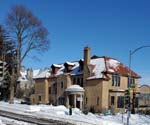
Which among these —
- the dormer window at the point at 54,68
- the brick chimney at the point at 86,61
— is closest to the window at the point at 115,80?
the brick chimney at the point at 86,61

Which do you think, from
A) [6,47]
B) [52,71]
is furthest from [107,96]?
[6,47]

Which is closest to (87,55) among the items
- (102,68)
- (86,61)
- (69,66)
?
(86,61)

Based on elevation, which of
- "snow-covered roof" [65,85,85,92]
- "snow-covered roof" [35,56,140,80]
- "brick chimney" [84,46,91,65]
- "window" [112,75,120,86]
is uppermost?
"brick chimney" [84,46,91,65]

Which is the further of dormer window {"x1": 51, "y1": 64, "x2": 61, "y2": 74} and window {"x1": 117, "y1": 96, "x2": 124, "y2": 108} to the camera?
dormer window {"x1": 51, "y1": 64, "x2": 61, "y2": 74}

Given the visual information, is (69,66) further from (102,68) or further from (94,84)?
(102,68)

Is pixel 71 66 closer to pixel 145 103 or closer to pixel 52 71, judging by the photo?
pixel 52 71

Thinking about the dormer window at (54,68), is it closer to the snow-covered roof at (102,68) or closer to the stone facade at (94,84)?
the stone facade at (94,84)

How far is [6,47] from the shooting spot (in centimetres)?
6975

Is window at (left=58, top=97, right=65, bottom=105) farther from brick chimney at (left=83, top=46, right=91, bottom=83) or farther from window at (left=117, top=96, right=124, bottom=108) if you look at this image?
window at (left=117, top=96, right=124, bottom=108)

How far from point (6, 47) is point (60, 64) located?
36.1ft

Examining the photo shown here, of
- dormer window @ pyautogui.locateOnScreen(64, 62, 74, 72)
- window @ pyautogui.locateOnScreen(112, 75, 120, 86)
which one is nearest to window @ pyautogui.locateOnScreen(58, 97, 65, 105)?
dormer window @ pyautogui.locateOnScreen(64, 62, 74, 72)

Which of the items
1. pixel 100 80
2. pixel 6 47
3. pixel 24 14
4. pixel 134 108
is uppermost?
pixel 24 14

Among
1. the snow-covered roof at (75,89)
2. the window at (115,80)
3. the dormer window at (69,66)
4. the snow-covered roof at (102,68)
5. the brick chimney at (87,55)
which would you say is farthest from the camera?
the dormer window at (69,66)

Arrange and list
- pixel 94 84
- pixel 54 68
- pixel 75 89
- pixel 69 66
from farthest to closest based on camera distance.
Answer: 1. pixel 54 68
2. pixel 69 66
3. pixel 75 89
4. pixel 94 84
